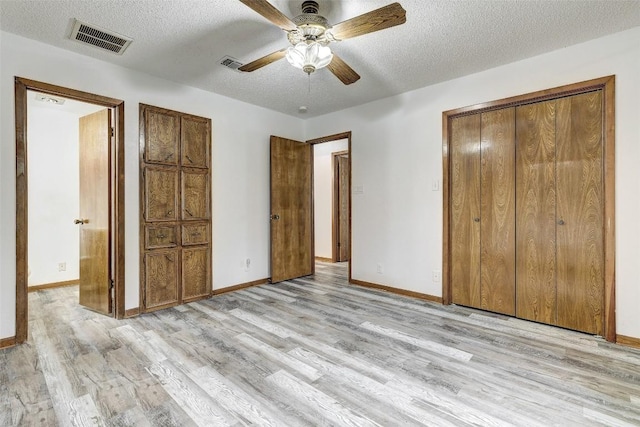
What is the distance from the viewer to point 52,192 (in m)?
4.18

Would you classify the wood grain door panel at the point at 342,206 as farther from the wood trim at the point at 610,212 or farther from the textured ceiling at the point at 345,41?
the wood trim at the point at 610,212

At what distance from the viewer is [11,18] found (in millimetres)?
2221

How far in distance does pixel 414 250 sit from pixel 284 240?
5.98ft

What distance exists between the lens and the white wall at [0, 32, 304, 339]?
240cm

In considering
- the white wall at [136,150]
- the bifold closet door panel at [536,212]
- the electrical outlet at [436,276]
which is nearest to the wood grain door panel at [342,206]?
the white wall at [136,150]

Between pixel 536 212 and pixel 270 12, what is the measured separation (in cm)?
276

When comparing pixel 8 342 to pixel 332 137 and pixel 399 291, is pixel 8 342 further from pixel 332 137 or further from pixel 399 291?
pixel 332 137

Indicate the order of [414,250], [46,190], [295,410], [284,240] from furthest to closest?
[284,240] < [46,190] < [414,250] < [295,410]

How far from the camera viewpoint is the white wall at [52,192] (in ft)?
13.2

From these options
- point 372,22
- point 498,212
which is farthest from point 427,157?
point 372,22

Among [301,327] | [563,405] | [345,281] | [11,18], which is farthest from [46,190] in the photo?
[563,405]

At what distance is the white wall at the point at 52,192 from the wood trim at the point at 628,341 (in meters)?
6.12

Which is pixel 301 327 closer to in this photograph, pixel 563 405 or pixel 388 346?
pixel 388 346

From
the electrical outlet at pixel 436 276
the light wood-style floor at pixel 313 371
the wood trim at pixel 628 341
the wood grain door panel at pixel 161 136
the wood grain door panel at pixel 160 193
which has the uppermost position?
the wood grain door panel at pixel 161 136
